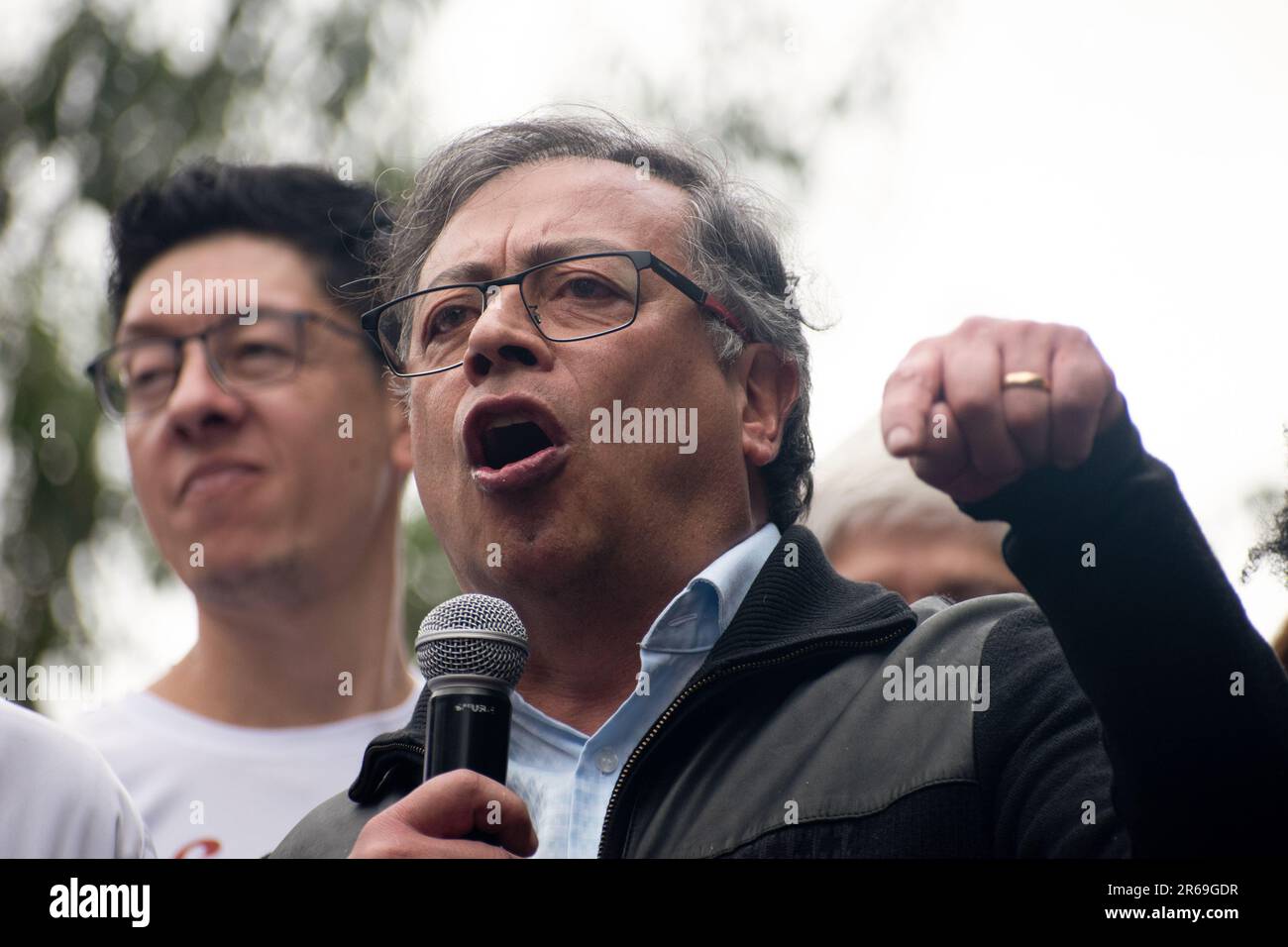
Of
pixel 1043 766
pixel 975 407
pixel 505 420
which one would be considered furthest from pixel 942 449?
pixel 505 420

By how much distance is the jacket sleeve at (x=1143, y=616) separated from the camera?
5.87 feet

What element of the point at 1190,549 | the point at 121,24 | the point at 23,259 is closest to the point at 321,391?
the point at 1190,549

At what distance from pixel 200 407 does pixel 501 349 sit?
2.61 feet

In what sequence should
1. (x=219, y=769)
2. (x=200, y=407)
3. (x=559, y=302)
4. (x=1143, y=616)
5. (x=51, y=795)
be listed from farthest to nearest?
(x=200, y=407) → (x=219, y=769) → (x=559, y=302) → (x=51, y=795) → (x=1143, y=616)

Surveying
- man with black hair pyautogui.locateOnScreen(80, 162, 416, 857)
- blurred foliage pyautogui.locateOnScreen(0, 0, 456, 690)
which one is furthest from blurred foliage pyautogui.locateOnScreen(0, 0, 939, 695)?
man with black hair pyautogui.locateOnScreen(80, 162, 416, 857)

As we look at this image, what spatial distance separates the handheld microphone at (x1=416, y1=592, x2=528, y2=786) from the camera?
1823 mm

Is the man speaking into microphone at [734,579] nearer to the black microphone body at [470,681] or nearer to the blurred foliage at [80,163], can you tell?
the black microphone body at [470,681]

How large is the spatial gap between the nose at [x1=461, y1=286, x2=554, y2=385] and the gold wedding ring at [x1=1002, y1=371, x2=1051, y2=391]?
930 mm

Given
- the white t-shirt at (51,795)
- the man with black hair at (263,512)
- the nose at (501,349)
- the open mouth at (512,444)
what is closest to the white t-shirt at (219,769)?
the man with black hair at (263,512)

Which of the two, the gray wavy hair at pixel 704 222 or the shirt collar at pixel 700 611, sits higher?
the gray wavy hair at pixel 704 222

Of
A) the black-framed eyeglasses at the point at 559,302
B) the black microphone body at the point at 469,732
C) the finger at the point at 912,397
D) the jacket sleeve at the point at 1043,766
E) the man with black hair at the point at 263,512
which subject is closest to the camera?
the finger at the point at 912,397

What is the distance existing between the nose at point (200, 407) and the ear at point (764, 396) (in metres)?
0.95

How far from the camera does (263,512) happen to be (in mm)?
2961

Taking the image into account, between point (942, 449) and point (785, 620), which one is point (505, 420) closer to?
point (785, 620)
